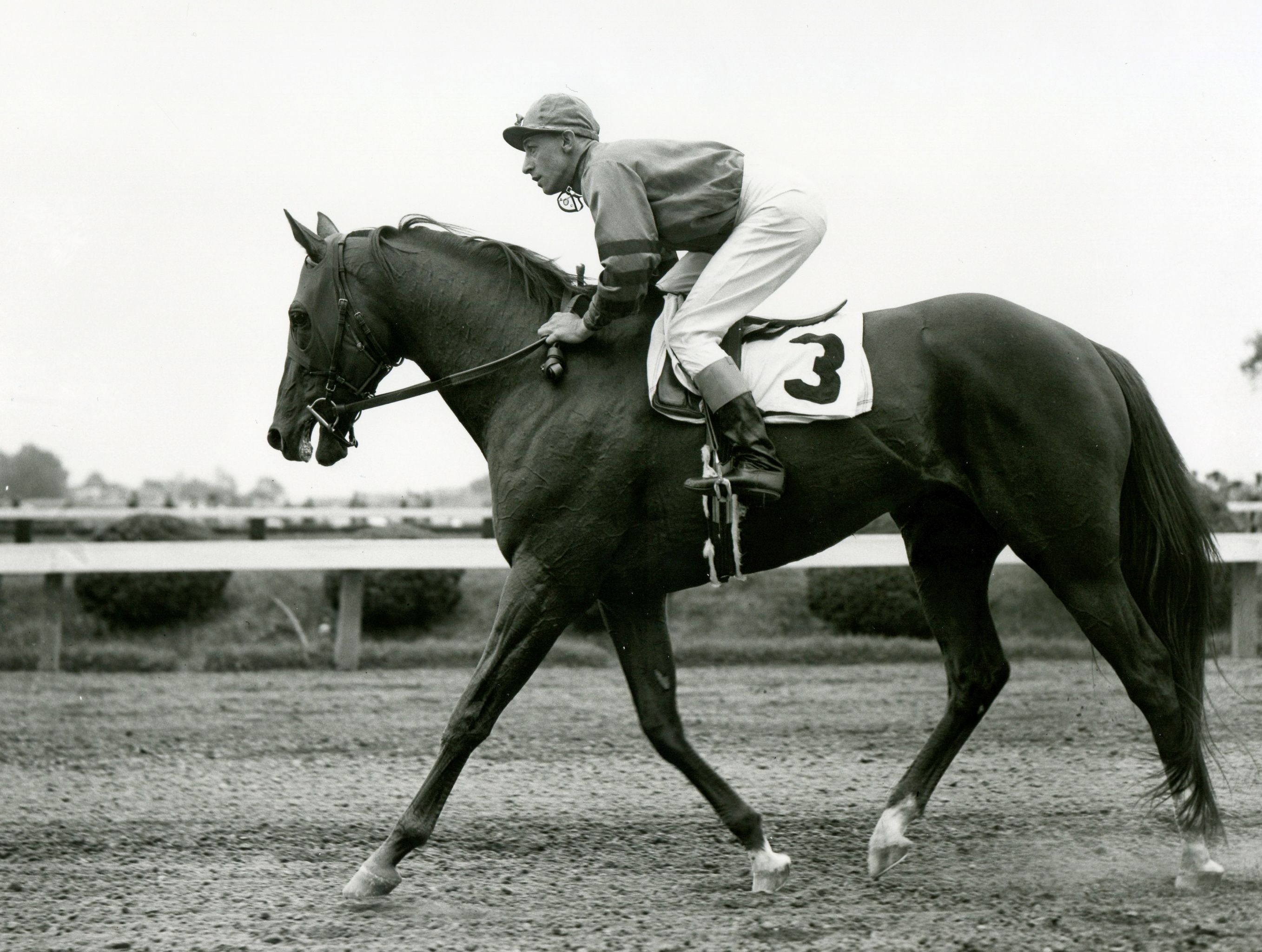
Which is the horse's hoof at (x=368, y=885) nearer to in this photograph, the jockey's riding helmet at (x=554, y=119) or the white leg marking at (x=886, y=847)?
the white leg marking at (x=886, y=847)

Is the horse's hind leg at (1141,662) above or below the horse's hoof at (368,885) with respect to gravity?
above

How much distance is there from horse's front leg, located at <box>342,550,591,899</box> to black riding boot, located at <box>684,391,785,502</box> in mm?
617

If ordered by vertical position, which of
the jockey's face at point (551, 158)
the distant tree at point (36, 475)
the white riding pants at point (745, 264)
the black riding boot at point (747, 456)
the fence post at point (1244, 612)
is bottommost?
the fence post at point (1244, 612)

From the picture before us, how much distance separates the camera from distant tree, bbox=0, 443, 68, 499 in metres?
13.5

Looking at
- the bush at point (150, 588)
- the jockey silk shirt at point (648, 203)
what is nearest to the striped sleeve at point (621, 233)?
the jockey silk shirt at point (648, 203)

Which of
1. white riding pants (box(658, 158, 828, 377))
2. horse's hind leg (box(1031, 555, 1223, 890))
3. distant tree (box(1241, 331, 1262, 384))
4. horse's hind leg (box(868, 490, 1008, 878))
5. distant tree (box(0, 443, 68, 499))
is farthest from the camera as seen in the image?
distant tree (box(0, 443, 68, 499))

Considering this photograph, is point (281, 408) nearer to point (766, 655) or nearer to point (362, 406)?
point (362, 406)

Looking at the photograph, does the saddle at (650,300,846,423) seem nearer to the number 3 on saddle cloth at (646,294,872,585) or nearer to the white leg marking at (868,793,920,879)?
the number 3 on saddle cloth at (646,294,872,585)

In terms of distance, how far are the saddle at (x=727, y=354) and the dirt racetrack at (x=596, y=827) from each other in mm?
1606

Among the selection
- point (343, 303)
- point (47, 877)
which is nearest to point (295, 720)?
point (47, 877)

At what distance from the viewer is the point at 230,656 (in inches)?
415

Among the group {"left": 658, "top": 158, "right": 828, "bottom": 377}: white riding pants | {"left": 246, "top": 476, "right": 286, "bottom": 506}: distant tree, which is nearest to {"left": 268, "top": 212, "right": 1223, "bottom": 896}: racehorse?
{"left": 658, "top": 158, "right": 828, "bottom": 377}: white riding pants

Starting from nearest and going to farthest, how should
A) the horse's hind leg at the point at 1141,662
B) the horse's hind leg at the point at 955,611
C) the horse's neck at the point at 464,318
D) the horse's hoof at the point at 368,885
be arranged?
the horse's hoof at the point at 368,885, the horse's hind leg at the point at 1141,662, the horse's neck at the point at 464,318, the horse's hind leg at the point at 955,611

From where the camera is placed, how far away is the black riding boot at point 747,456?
13.7 ft
